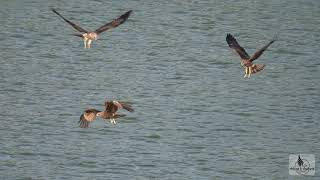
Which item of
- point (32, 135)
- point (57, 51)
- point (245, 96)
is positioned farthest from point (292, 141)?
point (57, 51)

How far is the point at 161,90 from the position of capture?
129ft

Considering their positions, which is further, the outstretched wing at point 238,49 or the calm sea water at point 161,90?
the calm sea water at point 161,90

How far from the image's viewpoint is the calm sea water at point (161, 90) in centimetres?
3219

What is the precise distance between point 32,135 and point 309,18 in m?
17.4

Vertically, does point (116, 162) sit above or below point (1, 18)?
below

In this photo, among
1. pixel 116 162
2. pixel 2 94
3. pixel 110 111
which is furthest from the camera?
pixel 2 94

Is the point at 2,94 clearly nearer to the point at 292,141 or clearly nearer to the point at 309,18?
the point at 292,141

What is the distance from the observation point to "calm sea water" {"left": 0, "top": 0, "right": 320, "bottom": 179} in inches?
1267

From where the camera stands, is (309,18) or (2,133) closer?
(2,133)

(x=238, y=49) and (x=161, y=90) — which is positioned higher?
(x=238, y=49)

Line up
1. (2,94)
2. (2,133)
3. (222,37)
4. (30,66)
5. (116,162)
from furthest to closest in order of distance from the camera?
1. (222,37)
2. (30,66)
3. (2,94)
4. (2,133)
5. (116,162)

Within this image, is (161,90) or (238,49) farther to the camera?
(161,90)

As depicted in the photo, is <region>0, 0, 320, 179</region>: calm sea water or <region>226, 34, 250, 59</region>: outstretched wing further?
<region>0, 0, 320, 179</region>: calm sea water

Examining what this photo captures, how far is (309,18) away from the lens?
4772 centimetres
